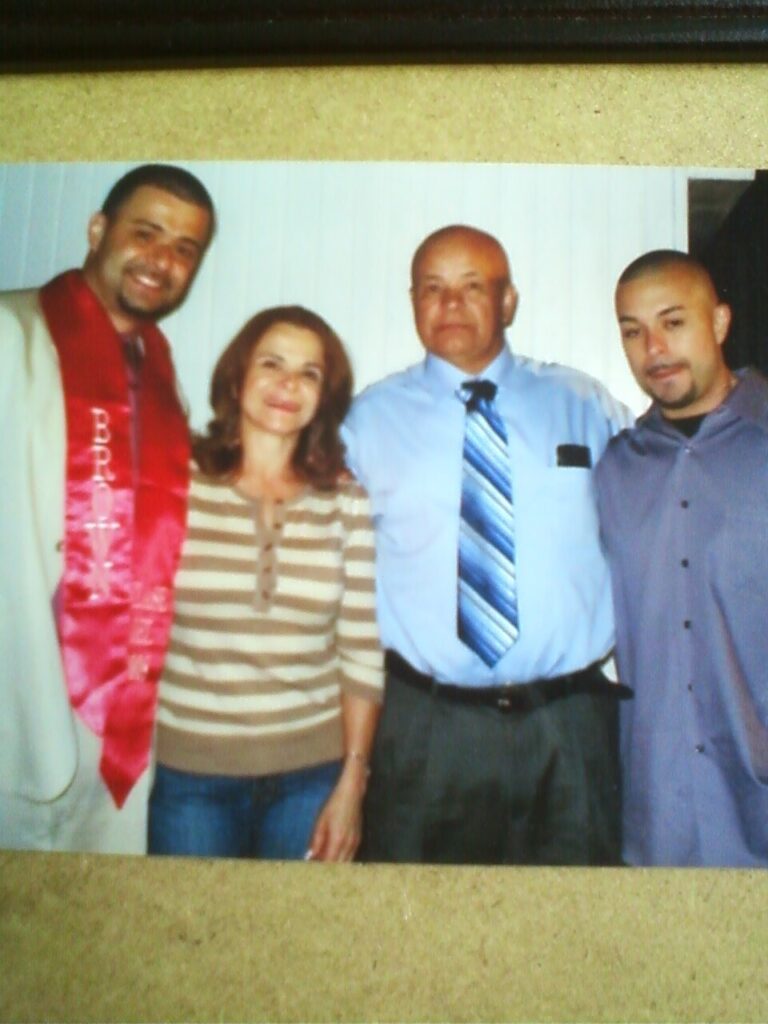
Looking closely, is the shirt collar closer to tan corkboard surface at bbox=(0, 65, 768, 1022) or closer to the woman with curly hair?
the woman with curly hair

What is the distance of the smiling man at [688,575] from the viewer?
1.39 metres

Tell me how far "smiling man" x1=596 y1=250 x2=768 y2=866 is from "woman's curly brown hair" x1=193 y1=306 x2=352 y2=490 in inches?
18.0

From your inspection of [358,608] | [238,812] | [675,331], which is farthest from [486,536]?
[238,812]

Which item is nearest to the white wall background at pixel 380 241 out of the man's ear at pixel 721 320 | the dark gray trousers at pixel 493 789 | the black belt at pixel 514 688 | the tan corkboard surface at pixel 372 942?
the man's ear at pixel 721 320

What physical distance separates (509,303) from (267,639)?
2.31 ft

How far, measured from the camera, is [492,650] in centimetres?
141

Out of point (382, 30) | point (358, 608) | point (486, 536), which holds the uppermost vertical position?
point (382, 30)

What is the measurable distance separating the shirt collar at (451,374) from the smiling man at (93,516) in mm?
436

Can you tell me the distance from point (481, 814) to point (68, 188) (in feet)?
4.27

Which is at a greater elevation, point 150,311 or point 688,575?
point 150,311

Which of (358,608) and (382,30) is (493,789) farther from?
(382,30)

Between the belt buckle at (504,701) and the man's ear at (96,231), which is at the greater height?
the man's ear at (96,231)

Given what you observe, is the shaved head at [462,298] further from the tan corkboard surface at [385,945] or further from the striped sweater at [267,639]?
the tan corkboard surface at [385,945]

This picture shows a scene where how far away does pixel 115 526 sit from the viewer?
145 cm
